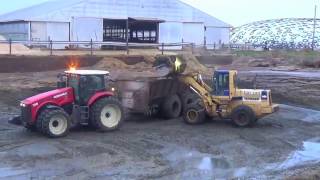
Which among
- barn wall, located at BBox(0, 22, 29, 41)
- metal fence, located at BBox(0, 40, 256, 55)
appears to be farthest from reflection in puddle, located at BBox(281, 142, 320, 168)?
barn wall, located at BBox(0, 22, 29, 41)

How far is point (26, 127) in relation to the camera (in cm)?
1622

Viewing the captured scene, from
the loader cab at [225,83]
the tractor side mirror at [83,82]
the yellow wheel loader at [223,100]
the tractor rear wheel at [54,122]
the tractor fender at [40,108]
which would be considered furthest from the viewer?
the loader cab at [225,83]

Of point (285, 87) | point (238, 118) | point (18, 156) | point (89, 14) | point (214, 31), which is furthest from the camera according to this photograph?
point (214, 31)

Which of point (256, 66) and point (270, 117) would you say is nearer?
point (270, 117)

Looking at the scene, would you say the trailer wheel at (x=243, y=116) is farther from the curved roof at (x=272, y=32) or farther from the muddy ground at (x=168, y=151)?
the curved roof at (x=272, y=32)

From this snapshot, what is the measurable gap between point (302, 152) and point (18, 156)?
705cm

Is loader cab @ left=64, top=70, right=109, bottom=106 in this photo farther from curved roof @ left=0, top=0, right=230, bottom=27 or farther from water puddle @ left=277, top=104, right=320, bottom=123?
curved roof @ left=0, top=0, right=230, bottom=27

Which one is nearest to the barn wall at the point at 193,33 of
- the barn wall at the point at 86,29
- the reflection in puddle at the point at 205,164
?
the barn wall at the point at 86,29

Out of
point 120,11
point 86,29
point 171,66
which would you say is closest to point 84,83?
point 171,66

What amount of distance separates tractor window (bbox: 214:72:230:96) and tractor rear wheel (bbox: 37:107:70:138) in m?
5.17

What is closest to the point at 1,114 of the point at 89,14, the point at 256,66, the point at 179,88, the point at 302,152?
the point at 179,88

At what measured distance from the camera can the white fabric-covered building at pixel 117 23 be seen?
4816cm

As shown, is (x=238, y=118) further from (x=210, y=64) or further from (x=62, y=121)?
(x=210, y=64)

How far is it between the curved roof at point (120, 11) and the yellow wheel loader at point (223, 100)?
31054 mm
